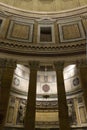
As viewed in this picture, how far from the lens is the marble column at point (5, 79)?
10.3 meters

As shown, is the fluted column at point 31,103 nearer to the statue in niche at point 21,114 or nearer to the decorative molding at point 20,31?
the decorative molding at point 20,31

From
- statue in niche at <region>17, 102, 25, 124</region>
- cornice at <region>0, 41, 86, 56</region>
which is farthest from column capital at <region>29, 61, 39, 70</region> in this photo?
statue in niche at <region>17, 102, 25, 124</region>

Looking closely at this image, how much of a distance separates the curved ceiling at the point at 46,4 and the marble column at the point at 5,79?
436cm

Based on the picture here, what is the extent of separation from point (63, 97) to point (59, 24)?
5.42 m

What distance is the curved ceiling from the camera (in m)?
13.9

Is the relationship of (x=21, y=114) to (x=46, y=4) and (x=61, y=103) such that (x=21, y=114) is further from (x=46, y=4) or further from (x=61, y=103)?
(x=46, y=4)

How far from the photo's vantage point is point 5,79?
36.7 ft

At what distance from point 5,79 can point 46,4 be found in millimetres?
6420

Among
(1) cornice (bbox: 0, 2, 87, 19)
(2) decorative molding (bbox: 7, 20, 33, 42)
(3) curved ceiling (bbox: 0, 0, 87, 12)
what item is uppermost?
(3) curved ceiling (bbox: 0, 0, 87, 12)

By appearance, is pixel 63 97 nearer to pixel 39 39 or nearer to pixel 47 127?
pixel 47 127

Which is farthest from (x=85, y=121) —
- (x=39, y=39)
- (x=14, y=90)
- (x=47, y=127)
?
(x=39, y=39)

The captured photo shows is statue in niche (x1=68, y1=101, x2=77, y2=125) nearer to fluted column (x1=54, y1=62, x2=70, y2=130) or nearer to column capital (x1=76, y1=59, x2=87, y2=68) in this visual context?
fluted column (x1=54, y1=62, x2=70, y2=130)

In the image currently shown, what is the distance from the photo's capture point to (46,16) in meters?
13.9

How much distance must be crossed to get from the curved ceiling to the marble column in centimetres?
436
